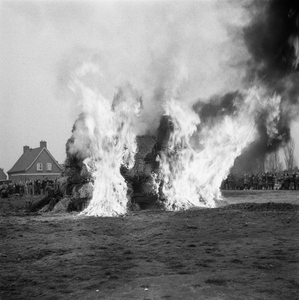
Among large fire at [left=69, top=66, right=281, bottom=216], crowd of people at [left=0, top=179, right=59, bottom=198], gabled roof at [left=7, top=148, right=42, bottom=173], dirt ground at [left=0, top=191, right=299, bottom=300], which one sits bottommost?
dirt ground at [left=0, top=191, right=299, bottom=300]

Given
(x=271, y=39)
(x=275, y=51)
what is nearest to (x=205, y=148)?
(x=275, y=51)

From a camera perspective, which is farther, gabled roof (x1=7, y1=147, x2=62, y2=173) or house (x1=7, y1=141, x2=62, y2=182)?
gabled roof (x1=7, y1=147, x2=62, y2=173)

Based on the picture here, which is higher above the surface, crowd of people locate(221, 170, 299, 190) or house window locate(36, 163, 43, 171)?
house window locate(36, 163, 43, 171)

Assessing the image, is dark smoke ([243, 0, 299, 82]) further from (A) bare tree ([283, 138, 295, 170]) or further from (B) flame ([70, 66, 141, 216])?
(A) bare tree ([283, 138, 295, 170])

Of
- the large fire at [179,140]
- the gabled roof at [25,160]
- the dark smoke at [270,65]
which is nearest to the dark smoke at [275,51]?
the dark smoke at [270,65]

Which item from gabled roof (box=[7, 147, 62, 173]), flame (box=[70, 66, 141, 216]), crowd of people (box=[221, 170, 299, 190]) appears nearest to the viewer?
flame (box=[70, 66, 141, 216])

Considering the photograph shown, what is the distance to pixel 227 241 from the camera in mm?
8344

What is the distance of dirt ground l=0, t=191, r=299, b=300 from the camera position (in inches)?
194

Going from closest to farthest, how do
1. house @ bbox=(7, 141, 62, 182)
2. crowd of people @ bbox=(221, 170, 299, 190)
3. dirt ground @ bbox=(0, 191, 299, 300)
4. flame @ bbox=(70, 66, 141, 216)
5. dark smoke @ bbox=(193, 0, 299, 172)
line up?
1. dirt ground @ bbox=(0, 191, 299, 300)
2. flame @ bbox=(70, 66, 141, 216)
3. dark smoke @ bbox=(193, 0, 299, 172)
4. crowd of people @ bbox=(221, 170, 299, 190)
5. house @ bbox=(7, 141, 62, 182)

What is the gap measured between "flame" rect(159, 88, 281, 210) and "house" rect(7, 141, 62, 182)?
36.9 meters

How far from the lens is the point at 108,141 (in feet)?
48.5

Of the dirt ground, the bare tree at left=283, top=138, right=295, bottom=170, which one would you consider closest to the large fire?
the dirt ground

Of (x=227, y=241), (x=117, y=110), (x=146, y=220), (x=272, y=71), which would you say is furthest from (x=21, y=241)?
(x=272, y=71)

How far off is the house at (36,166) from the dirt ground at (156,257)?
1626 inches
